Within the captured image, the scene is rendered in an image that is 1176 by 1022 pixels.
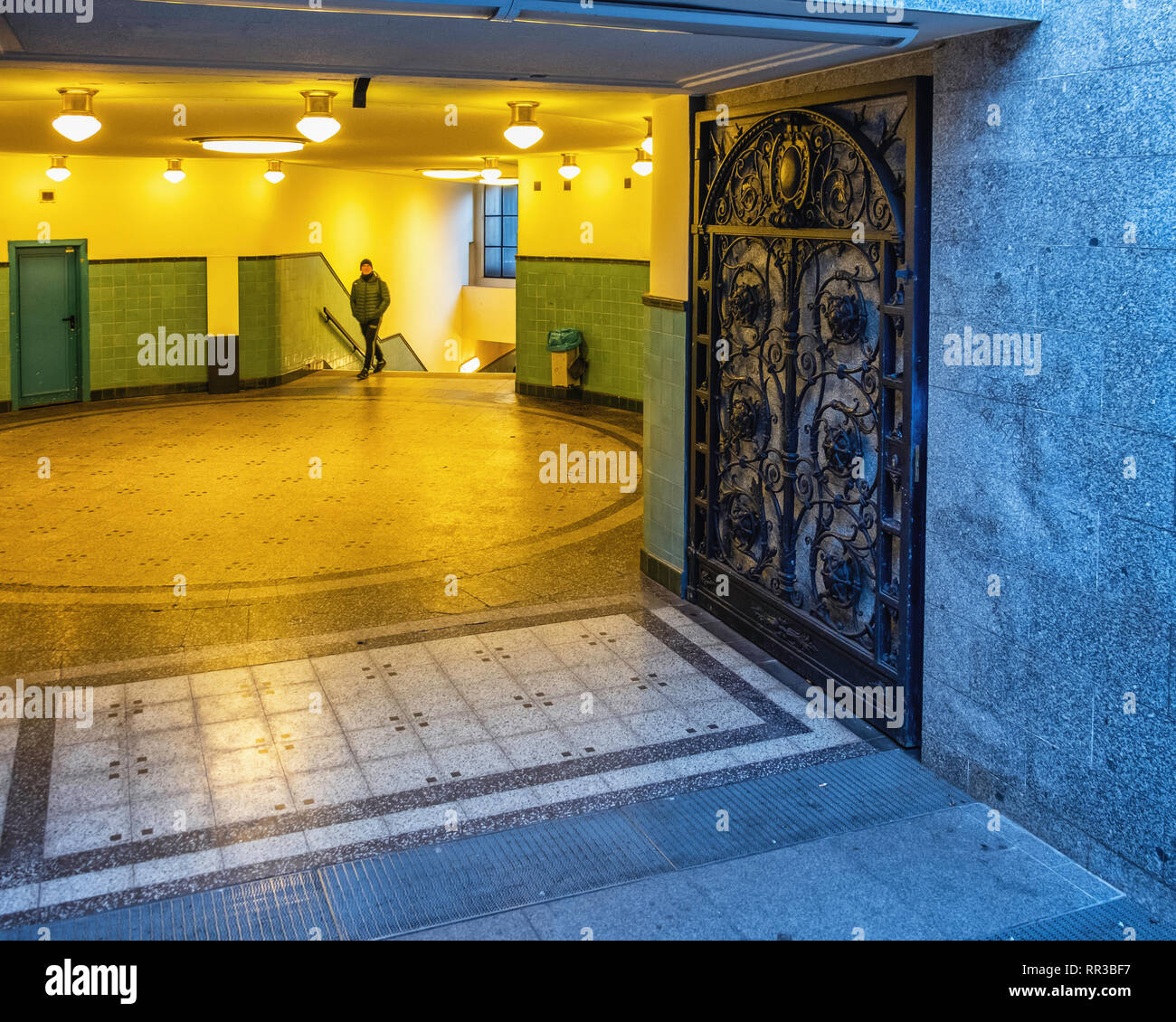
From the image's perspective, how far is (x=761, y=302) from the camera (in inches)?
251

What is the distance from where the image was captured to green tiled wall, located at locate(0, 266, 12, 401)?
13344mm

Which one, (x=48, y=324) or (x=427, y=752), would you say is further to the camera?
(x=48, y=324)

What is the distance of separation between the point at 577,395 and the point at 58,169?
20.3 feet

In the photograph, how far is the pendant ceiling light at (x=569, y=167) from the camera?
43.3 feet

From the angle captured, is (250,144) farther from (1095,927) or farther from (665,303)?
(1095,927)

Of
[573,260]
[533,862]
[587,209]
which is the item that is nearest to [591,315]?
[573,260]

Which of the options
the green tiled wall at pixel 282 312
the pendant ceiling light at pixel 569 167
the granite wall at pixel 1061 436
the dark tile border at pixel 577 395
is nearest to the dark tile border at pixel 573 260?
the pendant ceiling light at pixel 569 167

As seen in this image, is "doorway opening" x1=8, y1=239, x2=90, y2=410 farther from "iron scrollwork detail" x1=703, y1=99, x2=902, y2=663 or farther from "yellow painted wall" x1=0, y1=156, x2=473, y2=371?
"iron scrollwork detail" x1=703, y1=99, x2=902, y2=663

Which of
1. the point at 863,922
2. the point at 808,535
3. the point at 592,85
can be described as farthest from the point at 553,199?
the point at 863,922

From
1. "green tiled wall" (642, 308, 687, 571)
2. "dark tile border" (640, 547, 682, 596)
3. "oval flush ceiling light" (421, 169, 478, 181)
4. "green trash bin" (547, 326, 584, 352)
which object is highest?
"oval flush ceiling light" (421, 169, 478, 181)

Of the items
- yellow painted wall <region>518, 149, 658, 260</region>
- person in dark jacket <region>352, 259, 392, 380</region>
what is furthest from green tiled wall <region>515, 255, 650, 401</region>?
person in dark jacket <region>352, 259, 392, 380</region>

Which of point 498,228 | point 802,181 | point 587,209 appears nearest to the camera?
point 802,181

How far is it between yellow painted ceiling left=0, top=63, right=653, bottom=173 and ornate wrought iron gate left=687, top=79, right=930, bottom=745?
1304 mm

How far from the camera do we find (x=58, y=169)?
12.9 m
